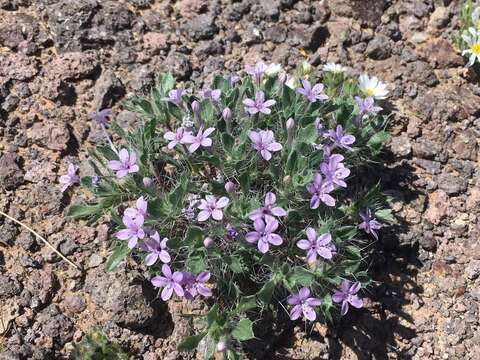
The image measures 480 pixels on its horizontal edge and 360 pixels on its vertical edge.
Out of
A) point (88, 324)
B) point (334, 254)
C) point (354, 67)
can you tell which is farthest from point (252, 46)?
point (88, 324)

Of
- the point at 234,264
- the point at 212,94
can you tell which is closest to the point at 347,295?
the point at 234,264

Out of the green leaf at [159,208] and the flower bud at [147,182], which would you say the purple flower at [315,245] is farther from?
the flower bud at [147,182]

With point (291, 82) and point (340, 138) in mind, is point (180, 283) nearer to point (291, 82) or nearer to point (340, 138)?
point (340, 138)

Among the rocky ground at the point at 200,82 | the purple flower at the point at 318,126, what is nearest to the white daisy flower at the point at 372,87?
the rocky ground at the point at 200,82

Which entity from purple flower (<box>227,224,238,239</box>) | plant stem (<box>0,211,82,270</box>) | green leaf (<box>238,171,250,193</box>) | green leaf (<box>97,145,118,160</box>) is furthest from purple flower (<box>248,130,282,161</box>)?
plant stem (<box>0,211,82,270</box>)

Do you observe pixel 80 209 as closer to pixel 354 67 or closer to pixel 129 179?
pixel 129 179

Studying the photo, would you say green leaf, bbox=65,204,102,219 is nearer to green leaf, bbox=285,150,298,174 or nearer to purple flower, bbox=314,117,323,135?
green leaf, bbox=285,150,298,174
